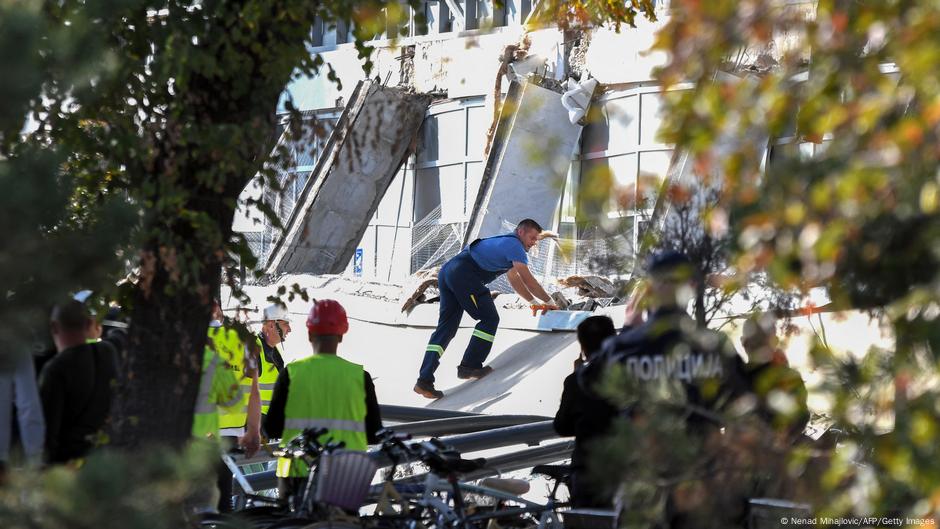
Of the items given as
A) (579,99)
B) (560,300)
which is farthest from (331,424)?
(579,99)

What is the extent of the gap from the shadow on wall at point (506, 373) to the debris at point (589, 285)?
1107 millimetres

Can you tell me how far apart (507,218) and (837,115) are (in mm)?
15620

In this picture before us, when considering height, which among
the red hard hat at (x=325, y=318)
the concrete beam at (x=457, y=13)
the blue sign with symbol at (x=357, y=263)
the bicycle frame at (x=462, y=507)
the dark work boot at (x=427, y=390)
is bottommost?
the bicycle frame at (x=462, y=507)

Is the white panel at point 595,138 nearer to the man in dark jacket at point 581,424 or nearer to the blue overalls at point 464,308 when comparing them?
the blue overalls at point 464,308

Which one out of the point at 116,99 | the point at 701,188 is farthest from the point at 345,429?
the point at 701,188

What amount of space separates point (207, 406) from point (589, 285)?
8425 millimetres

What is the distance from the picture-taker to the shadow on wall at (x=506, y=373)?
1274 centimetres

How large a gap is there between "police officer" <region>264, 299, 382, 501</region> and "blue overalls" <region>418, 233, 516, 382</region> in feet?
21.5

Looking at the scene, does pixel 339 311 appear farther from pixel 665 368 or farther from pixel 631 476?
pixel 631 476

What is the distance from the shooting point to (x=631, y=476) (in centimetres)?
339

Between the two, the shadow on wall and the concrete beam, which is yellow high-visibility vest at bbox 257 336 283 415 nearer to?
the shadow on wall

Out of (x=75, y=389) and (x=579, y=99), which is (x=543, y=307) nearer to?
(x=579, y=99)

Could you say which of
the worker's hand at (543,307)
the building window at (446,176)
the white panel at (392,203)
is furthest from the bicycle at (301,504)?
the white panel at (392,203)

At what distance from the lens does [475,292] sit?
1301cm
